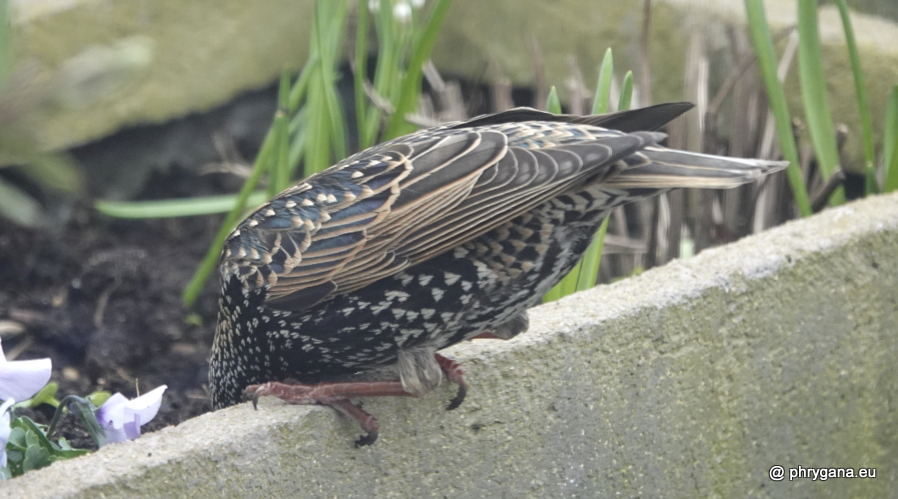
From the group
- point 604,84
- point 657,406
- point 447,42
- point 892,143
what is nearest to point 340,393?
point 657,406

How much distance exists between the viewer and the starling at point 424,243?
2012mm

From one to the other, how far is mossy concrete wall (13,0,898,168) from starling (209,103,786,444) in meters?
1.72

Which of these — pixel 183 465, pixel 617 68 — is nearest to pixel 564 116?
pixel 183 465

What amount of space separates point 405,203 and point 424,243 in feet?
0.35

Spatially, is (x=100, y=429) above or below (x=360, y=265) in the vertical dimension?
below

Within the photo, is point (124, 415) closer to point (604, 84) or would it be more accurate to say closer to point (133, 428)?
point (133, 428)

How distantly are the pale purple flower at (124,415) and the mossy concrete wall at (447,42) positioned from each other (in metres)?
1.86

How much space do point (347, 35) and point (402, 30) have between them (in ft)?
2.95

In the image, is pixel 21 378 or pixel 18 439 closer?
pixel 21 378

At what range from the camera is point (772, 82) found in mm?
2881

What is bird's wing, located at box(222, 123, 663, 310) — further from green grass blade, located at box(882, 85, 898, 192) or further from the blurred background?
green grass blade, located at box(882, 85, 898, 192)

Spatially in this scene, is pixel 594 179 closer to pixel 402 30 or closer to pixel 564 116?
pixel 564 116

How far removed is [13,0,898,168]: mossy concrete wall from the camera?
151 inches

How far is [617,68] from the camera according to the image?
14.3ft
